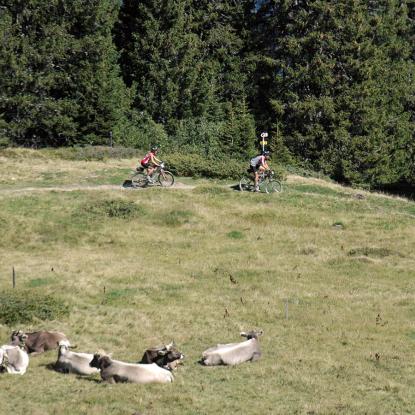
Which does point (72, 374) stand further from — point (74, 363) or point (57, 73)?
point (57, 73)

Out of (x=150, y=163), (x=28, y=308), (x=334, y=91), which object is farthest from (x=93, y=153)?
(x=28, y=308)

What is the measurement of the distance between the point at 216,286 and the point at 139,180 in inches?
655

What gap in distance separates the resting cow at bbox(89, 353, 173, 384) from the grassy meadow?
279mm

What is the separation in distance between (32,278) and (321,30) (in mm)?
46984

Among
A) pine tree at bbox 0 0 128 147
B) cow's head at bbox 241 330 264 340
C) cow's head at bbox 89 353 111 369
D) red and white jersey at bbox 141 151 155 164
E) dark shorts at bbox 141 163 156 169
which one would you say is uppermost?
→ pine tree at bbox 0 0 128 147

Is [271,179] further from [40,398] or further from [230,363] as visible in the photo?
[40,398]

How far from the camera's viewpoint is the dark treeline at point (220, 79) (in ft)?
192

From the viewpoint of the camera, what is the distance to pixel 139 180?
1641 inches

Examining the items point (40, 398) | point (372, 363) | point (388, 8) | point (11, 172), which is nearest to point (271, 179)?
point (11, 172)

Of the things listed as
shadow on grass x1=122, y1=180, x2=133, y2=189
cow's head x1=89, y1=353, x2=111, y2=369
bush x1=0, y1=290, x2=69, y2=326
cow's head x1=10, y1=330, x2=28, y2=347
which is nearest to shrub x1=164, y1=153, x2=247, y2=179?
shadow on grass x1=122, y1=180, x2=133, y2=189

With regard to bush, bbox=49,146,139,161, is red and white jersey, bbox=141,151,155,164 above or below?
above

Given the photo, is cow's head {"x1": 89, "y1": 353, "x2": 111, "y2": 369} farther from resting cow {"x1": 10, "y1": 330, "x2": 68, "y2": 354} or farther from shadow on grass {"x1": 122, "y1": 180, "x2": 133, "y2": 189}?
shadow on grass {"x1": 122, "y1": 180, "x2": 133, "y2": 189}

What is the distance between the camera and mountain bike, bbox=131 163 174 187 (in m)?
41.6

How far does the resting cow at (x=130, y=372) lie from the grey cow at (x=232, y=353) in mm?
1572
